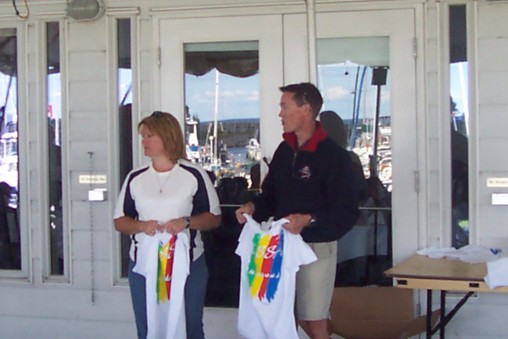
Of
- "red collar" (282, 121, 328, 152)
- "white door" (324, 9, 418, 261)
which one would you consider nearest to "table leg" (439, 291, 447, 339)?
"white door" (324, 9, 418, 261)

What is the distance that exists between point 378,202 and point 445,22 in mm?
1117

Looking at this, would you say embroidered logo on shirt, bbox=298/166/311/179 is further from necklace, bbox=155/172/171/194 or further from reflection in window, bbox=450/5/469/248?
reflection in window, bbox=450/5/469/248

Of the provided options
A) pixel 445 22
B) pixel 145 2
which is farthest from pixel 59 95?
pixel 445 22

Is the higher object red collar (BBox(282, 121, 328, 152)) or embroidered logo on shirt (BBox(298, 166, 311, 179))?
red collar (BBox(282, 121, 328, 152))

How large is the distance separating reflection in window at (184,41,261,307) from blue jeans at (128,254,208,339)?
91cm

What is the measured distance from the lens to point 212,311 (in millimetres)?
4746

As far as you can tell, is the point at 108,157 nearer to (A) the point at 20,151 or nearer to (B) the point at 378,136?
(A) the point at 20,151

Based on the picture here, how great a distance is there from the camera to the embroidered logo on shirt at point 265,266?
137 inches

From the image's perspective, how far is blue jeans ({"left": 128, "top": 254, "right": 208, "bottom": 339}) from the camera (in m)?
3.79

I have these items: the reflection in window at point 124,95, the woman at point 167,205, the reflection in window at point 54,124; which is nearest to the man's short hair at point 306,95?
the woman at point 167,205

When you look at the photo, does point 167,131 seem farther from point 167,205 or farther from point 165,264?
point 165,264

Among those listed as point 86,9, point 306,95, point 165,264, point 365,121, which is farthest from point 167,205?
point 86,9

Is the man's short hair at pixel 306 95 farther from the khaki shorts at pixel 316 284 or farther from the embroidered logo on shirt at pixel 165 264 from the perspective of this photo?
the embroidered logo on shirt at pixel 165 264

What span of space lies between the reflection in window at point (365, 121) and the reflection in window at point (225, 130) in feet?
1.48
